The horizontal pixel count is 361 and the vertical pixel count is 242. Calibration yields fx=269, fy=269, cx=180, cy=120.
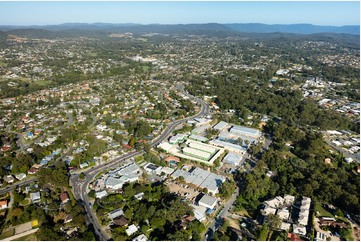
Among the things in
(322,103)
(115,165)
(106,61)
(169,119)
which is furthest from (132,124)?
(106,61)

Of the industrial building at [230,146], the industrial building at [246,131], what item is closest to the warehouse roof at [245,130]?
the industrial building at [246,131]

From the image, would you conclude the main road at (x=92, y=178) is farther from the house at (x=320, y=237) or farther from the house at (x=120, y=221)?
the house at (x=320, y=237)

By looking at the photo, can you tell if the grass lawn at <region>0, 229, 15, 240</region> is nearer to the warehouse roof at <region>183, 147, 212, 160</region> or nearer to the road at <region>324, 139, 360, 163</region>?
the warehouse roof at <region>183, 147, 212, 160</region>

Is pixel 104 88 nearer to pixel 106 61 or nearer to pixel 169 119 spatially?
pixel 169 119

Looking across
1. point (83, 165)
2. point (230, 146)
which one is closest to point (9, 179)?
point (83, 165)

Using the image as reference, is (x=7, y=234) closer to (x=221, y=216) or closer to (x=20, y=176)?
(x=20, y=176)

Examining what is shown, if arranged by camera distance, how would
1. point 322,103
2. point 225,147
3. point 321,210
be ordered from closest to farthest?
point 321,210 → point 225,147 → point 322,103

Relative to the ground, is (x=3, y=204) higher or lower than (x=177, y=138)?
higher

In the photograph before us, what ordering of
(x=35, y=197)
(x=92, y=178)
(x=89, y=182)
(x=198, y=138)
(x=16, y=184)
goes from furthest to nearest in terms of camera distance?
(x=198, y=138), (x=92, y=178), (x=89, y=182), (x=16, y=184), (x=35, y=197)
